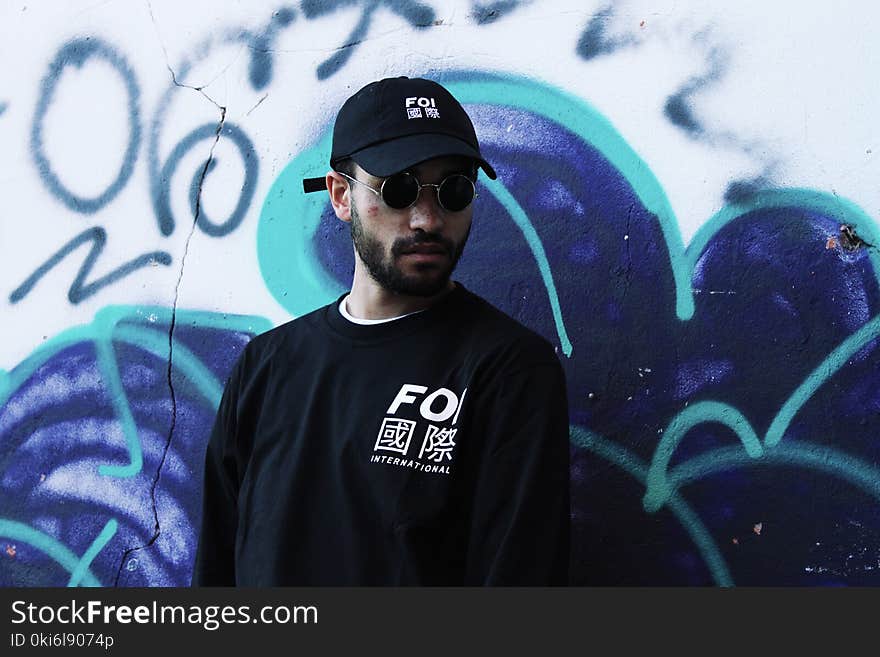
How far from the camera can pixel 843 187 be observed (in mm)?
2191

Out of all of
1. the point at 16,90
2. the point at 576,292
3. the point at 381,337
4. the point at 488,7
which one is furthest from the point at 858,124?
the point at 16,90

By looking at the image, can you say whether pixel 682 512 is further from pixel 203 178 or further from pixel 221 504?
pixel 203 178

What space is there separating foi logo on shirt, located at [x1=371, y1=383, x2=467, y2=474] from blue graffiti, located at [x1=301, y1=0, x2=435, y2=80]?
3.48 feet

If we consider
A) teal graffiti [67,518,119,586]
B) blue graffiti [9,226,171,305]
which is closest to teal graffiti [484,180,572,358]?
blue graffiti [9,226,171,305]

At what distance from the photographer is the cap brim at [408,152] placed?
6.53 feet

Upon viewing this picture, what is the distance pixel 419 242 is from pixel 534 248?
0.52m

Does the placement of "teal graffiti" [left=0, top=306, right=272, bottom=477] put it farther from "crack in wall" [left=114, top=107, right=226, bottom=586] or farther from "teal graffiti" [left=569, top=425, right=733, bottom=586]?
"teal graffiti" [left=569, top=425, right=733, bottom=586]

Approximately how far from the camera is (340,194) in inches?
85.9

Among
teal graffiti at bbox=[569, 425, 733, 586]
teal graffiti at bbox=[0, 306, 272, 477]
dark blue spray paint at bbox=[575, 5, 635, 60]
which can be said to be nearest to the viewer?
teal graffiti at bbox=[569, 425, 733, 586]

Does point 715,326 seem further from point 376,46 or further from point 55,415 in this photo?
point 55,415

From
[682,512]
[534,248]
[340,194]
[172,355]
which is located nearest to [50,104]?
[172,355]

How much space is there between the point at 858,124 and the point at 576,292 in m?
0.70

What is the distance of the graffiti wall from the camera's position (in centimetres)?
221

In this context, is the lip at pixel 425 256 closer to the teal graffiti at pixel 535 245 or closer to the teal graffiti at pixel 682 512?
the teal graffiti at pixel 535 245
